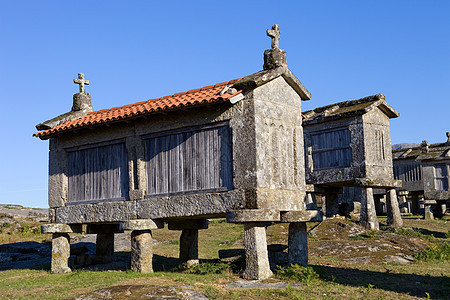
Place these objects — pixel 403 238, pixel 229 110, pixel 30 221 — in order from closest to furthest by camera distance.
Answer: pixel 229 110 < pixel 403 238 < pixel 30 221

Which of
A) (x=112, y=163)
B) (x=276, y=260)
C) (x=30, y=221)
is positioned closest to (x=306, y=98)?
(x=276, y=260)

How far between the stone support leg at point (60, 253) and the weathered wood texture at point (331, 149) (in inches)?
401

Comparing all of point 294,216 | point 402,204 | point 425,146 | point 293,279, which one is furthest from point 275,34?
point 402,204

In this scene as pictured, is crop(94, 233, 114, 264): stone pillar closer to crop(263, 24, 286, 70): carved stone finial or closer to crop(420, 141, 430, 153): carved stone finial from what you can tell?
crop(263, 24, 286, 70): carved stone finial

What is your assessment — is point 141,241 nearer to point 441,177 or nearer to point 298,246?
point 298,246

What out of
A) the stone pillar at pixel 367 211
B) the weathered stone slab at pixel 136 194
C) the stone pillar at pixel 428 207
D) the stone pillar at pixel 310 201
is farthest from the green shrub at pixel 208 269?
the stone pillar at pixel 428 207

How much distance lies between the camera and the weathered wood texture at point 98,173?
13.4m

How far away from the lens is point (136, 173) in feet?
42.7

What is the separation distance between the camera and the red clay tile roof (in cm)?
1146

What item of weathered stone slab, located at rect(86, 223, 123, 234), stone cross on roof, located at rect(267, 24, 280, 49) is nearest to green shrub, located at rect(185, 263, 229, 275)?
weathered stone slab, located at rect(86, 223, 123, 234)

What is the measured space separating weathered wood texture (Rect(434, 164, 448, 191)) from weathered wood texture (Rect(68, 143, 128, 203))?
1982cm

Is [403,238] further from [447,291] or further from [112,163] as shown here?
[112,163]

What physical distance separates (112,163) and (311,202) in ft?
32.8

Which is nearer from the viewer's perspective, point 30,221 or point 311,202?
point 311,202
